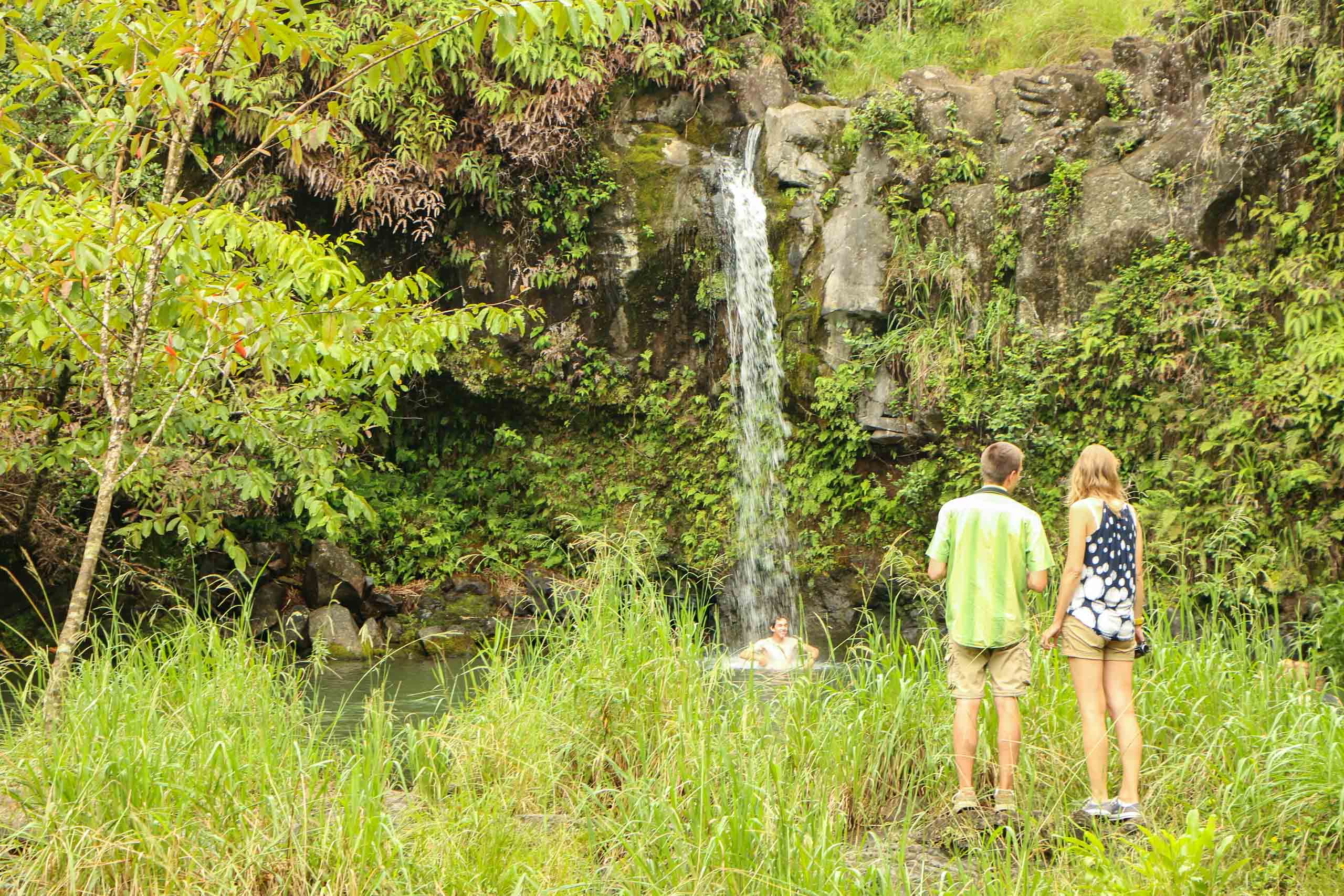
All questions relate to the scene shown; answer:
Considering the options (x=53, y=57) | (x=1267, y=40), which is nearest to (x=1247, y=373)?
(x=1267, y=40)

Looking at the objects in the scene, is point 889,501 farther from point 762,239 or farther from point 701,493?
point 762,239

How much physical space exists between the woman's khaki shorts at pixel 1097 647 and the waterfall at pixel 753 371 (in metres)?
6.96

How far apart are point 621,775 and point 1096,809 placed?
182 cm

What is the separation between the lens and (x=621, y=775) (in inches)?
165

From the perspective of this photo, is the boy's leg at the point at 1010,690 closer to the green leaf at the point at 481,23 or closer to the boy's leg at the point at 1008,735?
the boy's leg at the point at 1008,735

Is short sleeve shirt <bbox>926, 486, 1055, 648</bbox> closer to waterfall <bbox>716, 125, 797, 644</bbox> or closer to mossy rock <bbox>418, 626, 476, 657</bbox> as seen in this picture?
mossy rock <bbox>418, 626, 476, 657</bbox>

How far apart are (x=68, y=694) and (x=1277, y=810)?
455 centimetres

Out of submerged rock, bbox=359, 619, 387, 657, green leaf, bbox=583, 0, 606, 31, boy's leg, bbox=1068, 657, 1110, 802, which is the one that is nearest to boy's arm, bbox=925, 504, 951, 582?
boy's leg, bbox=1068, 657, 1110, 802

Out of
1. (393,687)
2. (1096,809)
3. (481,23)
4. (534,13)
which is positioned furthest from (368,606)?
(534,13)

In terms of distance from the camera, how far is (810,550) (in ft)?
36.5

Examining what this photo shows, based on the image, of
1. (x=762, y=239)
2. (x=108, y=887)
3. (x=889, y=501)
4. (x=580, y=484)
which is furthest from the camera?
(x=580, y=484)

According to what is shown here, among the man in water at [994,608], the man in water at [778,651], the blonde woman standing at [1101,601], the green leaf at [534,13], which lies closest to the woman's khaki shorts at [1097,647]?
the blonde woman standing at [1101,601]

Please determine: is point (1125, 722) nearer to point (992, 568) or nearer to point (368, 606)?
point (992, 568)

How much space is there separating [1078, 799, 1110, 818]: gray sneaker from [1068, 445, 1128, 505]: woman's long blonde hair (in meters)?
1.18
